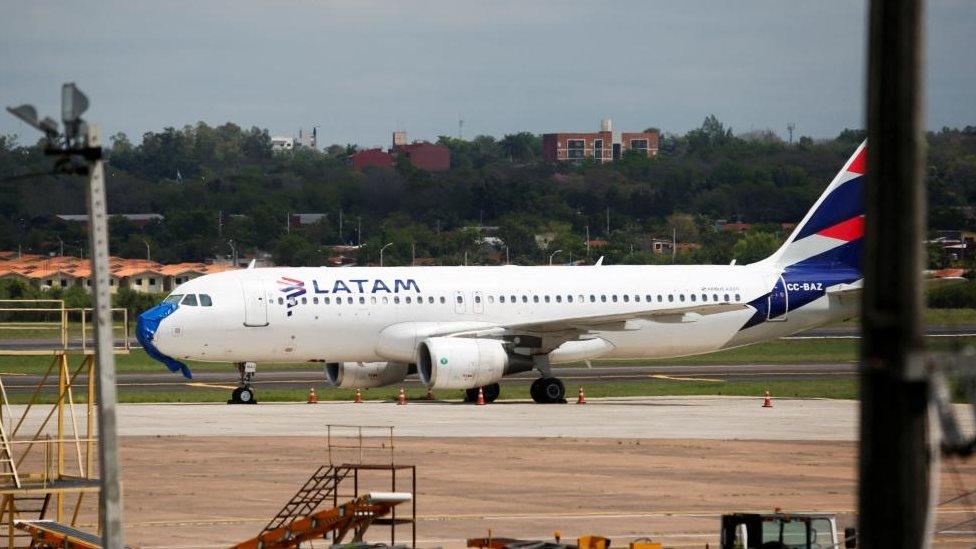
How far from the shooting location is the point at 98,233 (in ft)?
46.5

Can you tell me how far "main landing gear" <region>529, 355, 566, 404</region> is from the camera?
1843 inches

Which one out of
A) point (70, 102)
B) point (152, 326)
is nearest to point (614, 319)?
point (152, 326)

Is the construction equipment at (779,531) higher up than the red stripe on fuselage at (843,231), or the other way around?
the red stripe on fuselage at (843,231)

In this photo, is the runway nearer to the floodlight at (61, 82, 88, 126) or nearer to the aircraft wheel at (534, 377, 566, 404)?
the aircraft wheel at (534, 377, 566, 404)

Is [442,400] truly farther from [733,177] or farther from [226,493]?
[733,177]

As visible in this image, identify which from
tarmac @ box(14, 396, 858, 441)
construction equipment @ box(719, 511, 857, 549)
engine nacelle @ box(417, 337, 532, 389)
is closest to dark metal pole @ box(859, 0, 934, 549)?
construction equipment @ box(719, 511, 857, 549)

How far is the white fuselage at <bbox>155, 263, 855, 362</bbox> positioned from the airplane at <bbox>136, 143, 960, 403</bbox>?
0.04 metres

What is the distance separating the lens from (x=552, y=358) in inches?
1859

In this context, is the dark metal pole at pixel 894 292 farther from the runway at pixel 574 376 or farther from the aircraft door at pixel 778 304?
the runway at pixel 574 376

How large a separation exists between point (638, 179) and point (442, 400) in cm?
9386

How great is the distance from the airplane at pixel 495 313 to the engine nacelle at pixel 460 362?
1.6 inches

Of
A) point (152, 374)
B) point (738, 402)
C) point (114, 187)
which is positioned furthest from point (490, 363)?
point (114, 187)

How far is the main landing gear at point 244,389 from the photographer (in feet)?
154

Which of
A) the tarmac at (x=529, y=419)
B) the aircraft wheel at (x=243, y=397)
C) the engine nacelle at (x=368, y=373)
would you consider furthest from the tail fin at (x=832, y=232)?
the aircraft wheel at (x=243, y=397)
